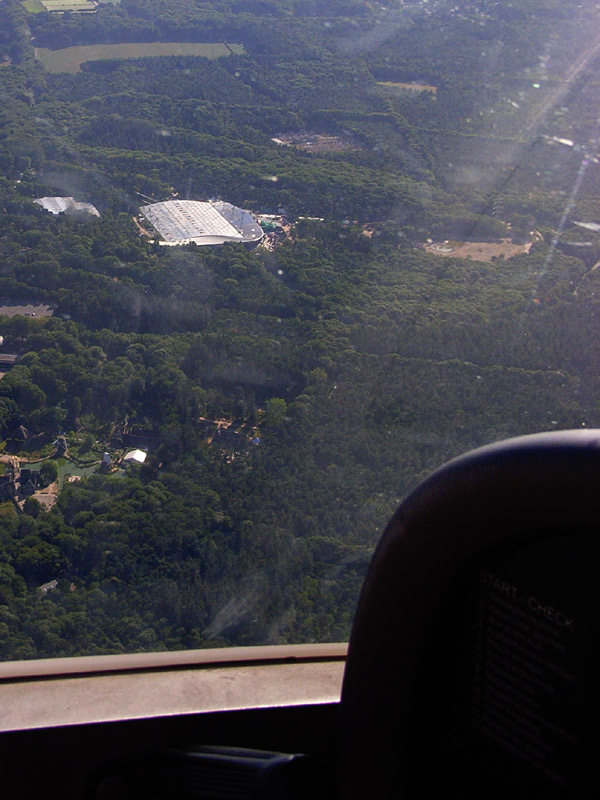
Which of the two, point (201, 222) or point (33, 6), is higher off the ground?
point (33, 6)

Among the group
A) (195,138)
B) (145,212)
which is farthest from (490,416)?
(195,138)

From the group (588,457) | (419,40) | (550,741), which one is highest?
(588,457)

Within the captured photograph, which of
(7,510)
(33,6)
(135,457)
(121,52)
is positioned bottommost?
(121,52)

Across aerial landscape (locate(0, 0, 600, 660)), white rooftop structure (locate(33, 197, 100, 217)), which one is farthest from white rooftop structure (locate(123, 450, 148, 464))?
white rooftop structure (locate(33, 197, 100, 217))

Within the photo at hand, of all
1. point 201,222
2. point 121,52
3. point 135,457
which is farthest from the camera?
point 121,52

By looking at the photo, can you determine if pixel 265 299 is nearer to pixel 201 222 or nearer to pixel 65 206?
pixel 201 222

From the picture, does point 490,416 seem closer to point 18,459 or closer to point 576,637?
point 18,459

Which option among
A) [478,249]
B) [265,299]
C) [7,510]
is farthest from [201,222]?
[7,510]
